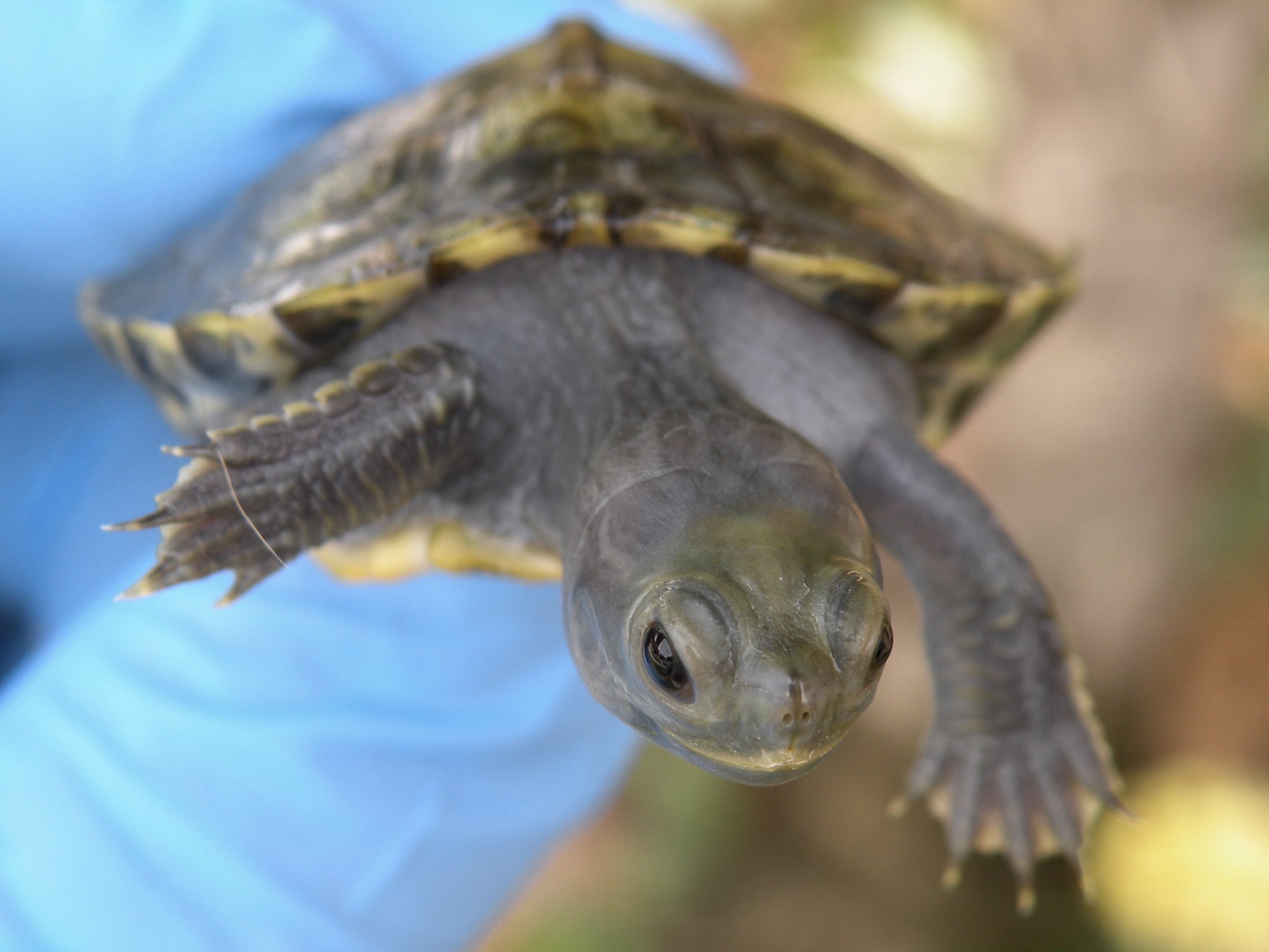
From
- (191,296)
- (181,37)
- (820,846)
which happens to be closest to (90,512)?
(191,296)

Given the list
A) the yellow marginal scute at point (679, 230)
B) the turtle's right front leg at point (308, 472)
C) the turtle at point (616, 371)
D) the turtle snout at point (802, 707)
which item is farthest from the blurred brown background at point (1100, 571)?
the turtle snout at point (802, 707)

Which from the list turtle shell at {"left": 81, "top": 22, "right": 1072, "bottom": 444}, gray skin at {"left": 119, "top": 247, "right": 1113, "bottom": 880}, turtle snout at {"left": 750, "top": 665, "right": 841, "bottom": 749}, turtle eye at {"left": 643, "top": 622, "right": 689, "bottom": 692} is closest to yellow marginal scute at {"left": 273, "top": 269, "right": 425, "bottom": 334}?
turtle shell at {"left": 81, "top": 22, "right": 1072, "bottom": 444}

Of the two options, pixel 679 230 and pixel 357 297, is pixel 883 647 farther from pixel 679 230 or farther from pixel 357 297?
pixel 357 297

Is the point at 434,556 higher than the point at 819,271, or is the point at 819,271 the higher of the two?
the point at 819,271

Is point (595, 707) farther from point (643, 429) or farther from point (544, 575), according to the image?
point (643, 429)

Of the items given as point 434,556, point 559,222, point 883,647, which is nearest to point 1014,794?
point 883,647

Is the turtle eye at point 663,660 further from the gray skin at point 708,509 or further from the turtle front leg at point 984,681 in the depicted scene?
the turtle front leg at point 984,681
